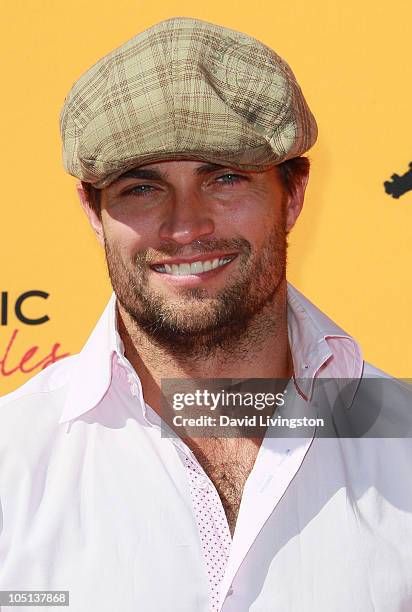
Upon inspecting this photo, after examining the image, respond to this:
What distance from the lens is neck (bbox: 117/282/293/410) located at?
5.57 ft

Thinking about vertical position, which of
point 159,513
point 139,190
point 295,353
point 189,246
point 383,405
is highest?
point 139,190

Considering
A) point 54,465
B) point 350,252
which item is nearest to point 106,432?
point 54,465

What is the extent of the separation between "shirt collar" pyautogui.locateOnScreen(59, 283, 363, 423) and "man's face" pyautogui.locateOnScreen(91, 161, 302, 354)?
0.30 feet

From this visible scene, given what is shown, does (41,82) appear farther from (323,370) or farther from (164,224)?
(323,370)

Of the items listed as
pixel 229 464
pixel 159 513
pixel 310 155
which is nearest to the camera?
pixel 159 513

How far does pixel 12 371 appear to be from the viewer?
7.14 feet

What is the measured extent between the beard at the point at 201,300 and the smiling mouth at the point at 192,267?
0.02m

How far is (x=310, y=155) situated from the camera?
2197mm

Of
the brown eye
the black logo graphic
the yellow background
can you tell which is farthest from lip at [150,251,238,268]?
the black logo graphic

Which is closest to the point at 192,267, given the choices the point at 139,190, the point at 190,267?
the point at 190,267

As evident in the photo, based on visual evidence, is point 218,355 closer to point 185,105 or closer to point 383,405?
point 383,405

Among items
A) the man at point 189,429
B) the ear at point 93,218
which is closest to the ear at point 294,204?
the man at point 189,429

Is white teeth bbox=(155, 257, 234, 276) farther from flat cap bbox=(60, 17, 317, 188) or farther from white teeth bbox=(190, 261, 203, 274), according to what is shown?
flat cap bbox=(60, 17, 317, 188)

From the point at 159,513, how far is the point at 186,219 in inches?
21.1
